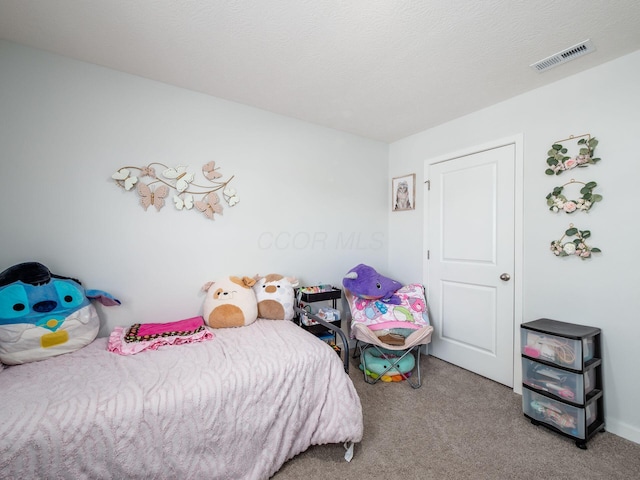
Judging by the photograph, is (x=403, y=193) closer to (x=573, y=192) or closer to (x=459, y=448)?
(x=573, y=192)

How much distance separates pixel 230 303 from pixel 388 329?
4.62 feet

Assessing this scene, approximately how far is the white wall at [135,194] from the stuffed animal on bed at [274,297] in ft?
0.73

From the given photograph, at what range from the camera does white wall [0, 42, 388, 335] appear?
6.09 ft

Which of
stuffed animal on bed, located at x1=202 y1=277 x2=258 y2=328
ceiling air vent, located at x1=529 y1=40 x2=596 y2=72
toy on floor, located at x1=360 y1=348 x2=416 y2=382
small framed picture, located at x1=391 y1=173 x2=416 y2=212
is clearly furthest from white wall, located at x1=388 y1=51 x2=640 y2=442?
stuffed animal on bed, located at x1=202 y1=277 x2=258 y2=328

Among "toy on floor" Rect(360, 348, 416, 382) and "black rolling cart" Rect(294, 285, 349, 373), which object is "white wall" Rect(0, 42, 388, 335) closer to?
"black rolling cart" Rect(294, 285, 349, 373)

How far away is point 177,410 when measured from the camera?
135cm

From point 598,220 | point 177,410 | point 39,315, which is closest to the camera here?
point 177,410

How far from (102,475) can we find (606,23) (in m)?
3.33

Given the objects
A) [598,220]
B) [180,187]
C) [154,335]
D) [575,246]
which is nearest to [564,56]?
[598,220]

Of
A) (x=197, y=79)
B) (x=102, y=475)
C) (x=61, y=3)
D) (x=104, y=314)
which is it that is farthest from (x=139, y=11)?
(x=102, y=475)

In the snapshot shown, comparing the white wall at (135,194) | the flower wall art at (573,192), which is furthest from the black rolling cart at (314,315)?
the flower wall art at (573,192)

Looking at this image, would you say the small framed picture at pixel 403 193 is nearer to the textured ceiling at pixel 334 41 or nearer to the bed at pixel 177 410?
the textured ceiling at pixel 334 41

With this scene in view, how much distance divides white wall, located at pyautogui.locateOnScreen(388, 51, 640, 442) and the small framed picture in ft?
3.08

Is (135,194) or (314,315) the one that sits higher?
(135,194)
